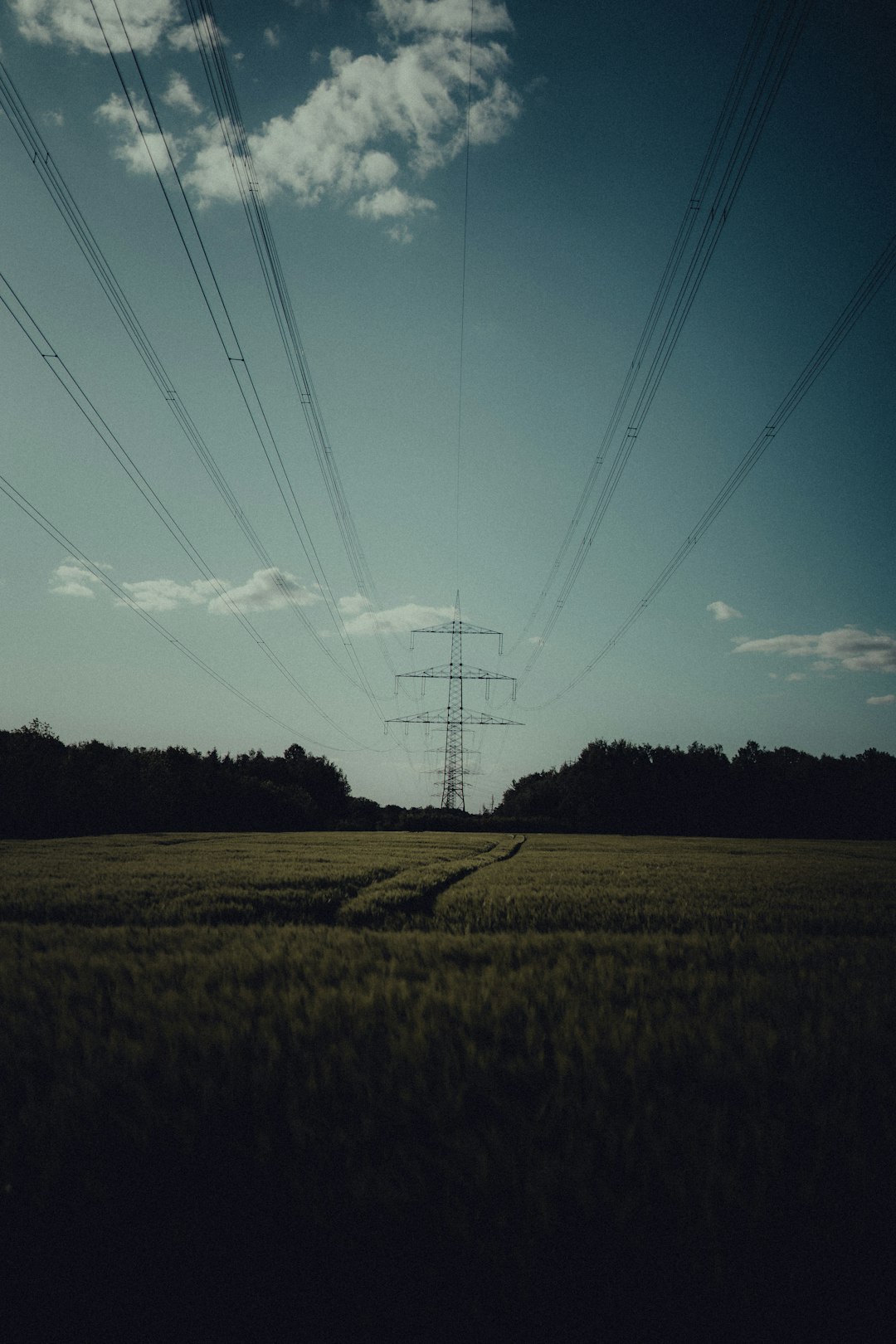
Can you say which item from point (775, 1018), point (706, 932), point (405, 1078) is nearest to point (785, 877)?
point (706, 932)

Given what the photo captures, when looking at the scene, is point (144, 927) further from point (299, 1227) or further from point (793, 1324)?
Answer: point (793, 1324)

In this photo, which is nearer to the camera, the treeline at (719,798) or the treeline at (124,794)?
the treeline at (124,794)

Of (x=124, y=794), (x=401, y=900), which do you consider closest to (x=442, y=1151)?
(x=401, y=900)

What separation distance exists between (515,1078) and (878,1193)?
160 cm

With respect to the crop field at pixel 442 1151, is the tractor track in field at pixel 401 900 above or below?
below

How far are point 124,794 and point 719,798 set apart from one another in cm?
7952

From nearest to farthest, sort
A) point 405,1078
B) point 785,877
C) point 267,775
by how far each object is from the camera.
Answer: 1. point 405,1078
2. point 785,877
3. point 267,775

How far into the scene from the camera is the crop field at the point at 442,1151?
173cm

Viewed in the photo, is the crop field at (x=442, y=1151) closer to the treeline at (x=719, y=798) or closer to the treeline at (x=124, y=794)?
the treeline at (x=124, y=794)

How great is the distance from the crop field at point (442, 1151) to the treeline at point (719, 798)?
7259 centimetres

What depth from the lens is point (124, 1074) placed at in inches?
118

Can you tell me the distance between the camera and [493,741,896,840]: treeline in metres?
78.4

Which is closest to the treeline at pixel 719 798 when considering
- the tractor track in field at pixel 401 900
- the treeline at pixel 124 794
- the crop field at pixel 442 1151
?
the treeline at pixel 124 794

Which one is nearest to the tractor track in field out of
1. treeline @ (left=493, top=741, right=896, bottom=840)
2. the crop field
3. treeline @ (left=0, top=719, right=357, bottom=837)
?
the crop field
